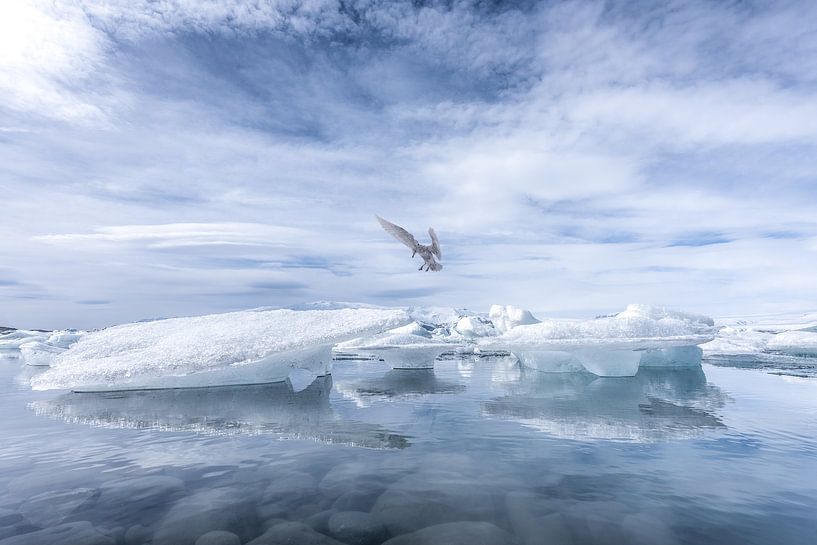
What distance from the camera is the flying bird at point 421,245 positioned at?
15502mm

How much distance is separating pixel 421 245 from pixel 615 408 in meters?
7.88

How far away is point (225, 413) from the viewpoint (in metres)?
12.0

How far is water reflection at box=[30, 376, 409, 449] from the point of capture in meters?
9.62

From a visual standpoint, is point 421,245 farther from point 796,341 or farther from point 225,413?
point 796,341

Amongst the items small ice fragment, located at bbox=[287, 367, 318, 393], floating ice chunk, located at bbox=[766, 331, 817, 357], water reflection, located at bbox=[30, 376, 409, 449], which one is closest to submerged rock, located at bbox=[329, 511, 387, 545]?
water reflection, located at bbox=[30, 376, 409, 449]

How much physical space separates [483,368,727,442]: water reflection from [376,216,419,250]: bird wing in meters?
5.85

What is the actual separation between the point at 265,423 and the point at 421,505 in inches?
241

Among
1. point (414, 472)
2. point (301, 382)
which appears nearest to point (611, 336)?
point (301, 382)

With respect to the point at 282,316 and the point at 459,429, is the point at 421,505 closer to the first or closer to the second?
the point at 459,429

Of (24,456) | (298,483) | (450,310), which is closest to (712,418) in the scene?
(298,483)

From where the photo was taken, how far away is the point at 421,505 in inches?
219

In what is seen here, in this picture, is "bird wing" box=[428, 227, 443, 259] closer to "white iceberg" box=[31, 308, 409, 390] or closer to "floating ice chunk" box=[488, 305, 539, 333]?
"white iceberg" box=[31, 308, 409, 390]

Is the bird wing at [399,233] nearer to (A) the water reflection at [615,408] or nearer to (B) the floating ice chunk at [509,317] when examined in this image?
(A) the water reflection at [615,408]

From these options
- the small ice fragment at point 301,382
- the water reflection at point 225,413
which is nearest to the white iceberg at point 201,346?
the water reflection at point 225,413
